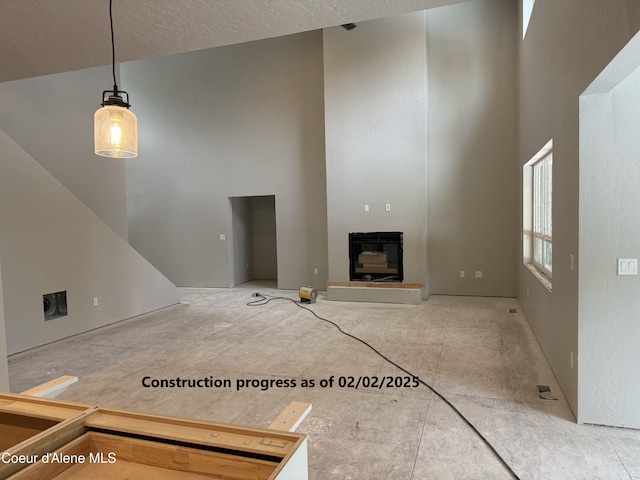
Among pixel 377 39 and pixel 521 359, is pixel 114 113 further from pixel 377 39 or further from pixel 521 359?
pixel 377 39

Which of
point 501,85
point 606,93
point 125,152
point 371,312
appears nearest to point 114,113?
point 125,152

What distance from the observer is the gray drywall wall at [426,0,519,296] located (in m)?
6.55

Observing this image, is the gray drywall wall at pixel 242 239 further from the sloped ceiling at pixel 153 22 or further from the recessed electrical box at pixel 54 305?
the sloped ceiling at pixel 153 22

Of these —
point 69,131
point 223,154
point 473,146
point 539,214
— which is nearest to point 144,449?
point 539,214

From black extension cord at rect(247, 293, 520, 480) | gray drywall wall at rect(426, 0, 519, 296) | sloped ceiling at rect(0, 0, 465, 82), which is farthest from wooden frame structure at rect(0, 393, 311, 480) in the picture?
gray drywall wall at rect(426, 0, 519, 296)

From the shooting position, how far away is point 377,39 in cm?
664

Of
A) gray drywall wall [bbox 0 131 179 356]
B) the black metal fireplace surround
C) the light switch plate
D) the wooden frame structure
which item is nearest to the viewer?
the wooden frame structure

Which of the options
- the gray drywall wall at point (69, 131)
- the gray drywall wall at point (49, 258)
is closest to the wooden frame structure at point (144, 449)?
the gray drywall wall at point (49, 258)

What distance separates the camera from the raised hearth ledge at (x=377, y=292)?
641 cm

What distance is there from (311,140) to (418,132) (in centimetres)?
211

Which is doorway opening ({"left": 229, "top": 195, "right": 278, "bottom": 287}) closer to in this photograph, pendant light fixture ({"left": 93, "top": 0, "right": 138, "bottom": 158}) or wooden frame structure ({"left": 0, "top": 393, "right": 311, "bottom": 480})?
pendant light fixture ({"left": 93, "top": 0, "right": 138, "bottom": 158})

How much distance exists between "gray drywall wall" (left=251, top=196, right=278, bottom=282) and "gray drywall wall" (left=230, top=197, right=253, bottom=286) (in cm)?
11

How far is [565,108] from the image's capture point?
9.46ft

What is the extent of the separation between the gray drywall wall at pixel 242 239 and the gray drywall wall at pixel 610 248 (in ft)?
22.4
